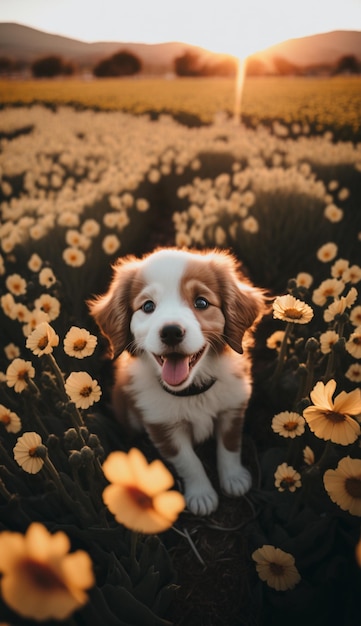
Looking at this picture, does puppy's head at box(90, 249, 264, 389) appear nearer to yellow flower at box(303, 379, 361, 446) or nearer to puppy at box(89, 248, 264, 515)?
puppy at box(89, 248, 264, 515)

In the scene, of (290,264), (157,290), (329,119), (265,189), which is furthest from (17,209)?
(329,119)

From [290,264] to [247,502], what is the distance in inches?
81.2

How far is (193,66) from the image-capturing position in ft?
42.7

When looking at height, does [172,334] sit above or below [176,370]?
above

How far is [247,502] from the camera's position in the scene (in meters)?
1.98

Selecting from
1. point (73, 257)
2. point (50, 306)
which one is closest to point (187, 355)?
point (50, 306)

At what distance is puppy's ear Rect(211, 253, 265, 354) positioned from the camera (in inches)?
67.9

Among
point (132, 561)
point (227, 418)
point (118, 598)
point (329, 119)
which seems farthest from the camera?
point (329, 119)

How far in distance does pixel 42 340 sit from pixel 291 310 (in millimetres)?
904

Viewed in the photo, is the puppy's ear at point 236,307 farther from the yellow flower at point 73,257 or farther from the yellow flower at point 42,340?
the yellow flower at point 73,257

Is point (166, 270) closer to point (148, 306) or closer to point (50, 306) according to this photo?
point (148, 306)

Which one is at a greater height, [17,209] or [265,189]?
[265,189]

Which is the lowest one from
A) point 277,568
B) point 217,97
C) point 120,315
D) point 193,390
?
point 277,568

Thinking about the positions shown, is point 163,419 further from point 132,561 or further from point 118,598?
point 118,598
